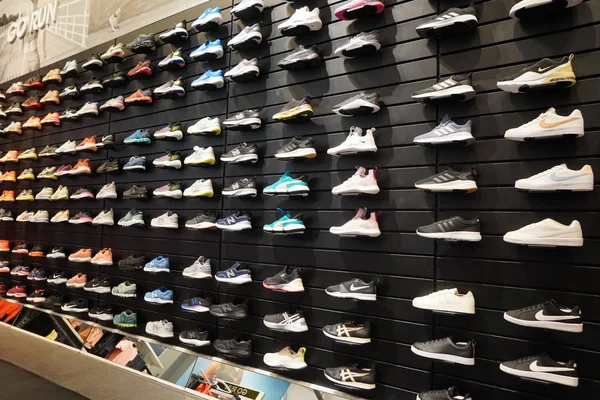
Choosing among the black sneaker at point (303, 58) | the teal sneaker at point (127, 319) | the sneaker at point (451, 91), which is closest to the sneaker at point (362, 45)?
the black sneaker at point (303, 58)

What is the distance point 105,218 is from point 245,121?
2350 mm

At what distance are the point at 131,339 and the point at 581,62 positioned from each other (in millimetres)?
4757

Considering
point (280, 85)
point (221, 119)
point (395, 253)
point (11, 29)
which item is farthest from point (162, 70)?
point (11, 29)

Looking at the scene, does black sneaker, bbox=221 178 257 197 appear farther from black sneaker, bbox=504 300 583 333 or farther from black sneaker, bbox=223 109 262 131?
black sneaker, bbox=504 300 583 333

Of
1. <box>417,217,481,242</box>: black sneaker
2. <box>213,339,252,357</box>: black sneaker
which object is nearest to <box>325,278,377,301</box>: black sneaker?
<box>417,217,481,242</box>: black sneaker

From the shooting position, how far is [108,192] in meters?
4.52

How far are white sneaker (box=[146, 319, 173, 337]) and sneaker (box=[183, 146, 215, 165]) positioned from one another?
66.0 inches

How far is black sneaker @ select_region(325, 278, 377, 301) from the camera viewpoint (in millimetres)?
2703

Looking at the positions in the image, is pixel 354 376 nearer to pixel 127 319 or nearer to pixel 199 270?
pixel 199 270

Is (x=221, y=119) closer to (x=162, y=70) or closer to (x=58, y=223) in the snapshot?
(x=162, y=70)

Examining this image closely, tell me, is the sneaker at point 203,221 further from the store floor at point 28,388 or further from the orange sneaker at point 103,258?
the store floor at point 28,388

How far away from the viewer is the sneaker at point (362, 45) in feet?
9.25

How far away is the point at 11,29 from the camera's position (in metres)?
7.19

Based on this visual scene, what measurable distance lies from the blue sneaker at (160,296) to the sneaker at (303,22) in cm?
281
